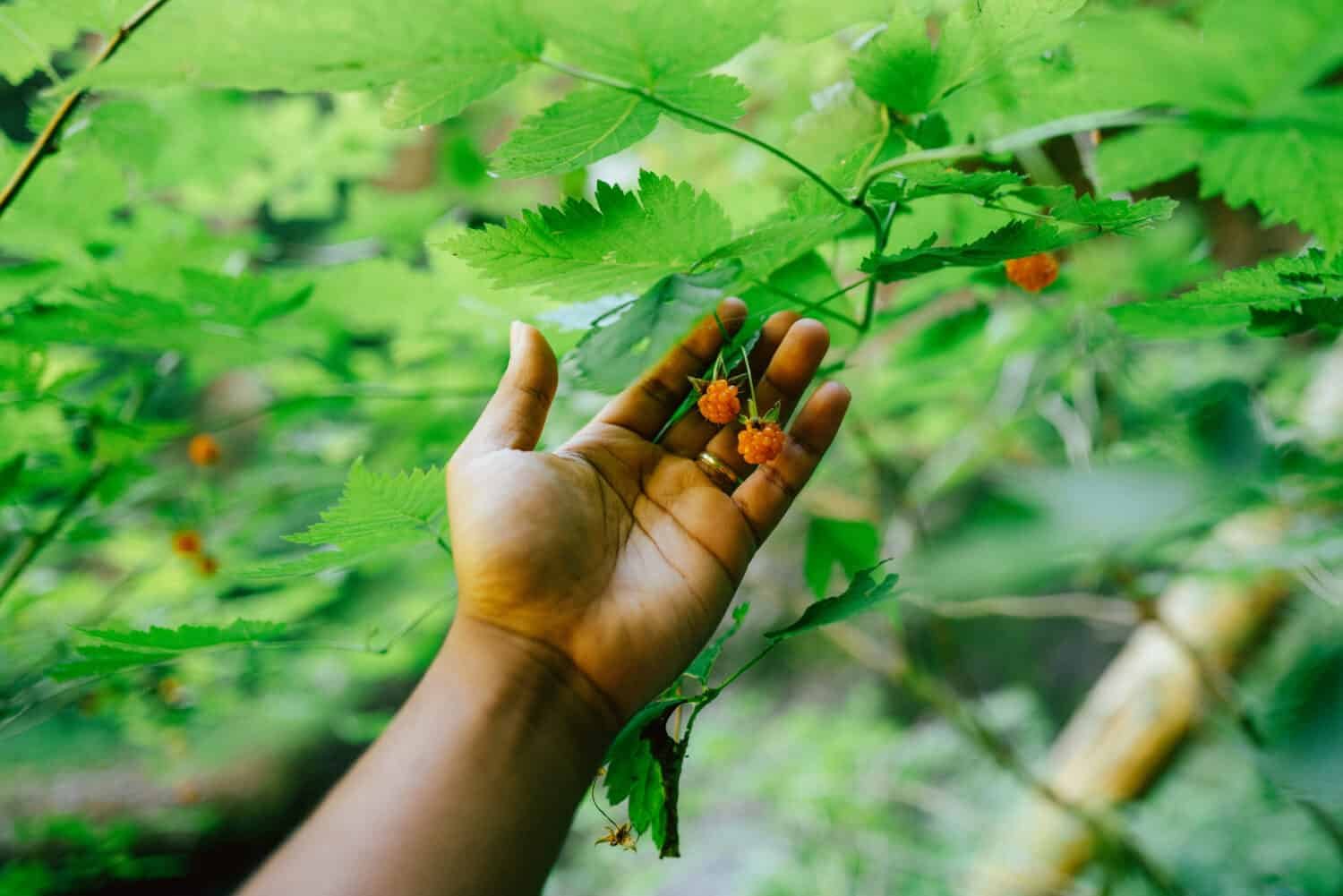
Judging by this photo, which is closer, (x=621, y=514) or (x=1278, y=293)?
(x=1278, y=293)

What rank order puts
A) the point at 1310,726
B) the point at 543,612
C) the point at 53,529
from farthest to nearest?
the point at 53,529 → the point at 543,612 → the point at 1310,726

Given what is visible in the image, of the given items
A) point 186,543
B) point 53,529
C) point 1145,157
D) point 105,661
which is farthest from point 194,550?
point 1145,157

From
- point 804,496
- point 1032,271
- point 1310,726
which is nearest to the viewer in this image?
point 1310,726

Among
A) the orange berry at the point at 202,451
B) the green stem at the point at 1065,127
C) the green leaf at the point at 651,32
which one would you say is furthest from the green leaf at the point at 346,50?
the orange berry at the point at 202,451

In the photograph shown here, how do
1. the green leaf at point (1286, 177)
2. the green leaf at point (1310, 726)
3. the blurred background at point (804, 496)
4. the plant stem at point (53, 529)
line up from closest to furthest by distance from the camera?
the green leaf at point (1310, 726), the green leaf at point (1286, 177), the blurred background at point (804, 496), the plant stem at point (53, 529)

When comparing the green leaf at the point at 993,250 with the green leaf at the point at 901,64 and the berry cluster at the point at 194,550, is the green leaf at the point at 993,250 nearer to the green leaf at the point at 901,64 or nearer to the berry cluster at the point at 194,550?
the green leaf at the point at 901,64

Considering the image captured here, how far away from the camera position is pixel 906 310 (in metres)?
0.84

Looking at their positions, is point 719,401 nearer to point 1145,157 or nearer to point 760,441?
point 760,441

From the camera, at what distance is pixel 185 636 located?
1.95ft

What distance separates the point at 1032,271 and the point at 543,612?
1.91 feet

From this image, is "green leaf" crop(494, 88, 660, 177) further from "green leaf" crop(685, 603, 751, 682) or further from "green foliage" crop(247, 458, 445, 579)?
"green leaf" crop(685, 603, 751, 682)

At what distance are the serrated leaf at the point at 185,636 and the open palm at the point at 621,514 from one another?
0.60 feet

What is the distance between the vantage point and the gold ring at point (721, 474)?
0.75 m

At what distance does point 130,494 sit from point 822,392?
4.03ft
